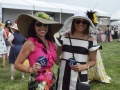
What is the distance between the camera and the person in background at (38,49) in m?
2.11

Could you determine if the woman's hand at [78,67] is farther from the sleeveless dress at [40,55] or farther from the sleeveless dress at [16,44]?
the sleeveless dress at [16,44]

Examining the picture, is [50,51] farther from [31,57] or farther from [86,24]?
[86,24]

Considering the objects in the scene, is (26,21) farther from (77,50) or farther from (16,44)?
(16,44)

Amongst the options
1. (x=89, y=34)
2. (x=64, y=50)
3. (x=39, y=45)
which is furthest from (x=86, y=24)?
(x=39, y=45)

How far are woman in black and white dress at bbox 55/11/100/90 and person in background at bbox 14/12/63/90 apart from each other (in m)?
0.14

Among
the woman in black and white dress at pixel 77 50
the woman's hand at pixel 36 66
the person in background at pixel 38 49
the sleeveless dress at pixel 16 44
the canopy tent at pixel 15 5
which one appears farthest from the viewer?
the canopy tent at pixel 15 5

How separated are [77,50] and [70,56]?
0.09 metres

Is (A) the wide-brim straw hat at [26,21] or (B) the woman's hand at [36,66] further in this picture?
(A) the wide-brim straw hat at [26,21]

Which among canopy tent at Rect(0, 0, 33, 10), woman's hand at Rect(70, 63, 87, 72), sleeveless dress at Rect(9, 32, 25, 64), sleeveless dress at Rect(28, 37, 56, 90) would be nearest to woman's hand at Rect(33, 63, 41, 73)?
sleeveless dress at Rect(28, 37, 56, 90)

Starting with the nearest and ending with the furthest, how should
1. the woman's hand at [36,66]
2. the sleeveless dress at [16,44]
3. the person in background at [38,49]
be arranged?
the woman's hand at [36,66] < the person in background at [38,49] < the sleeveless dress at [16,44]

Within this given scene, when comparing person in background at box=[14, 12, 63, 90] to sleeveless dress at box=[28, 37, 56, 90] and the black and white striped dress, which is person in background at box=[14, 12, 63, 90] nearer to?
sleeveless dress at box=[28, 37, 56, 90]

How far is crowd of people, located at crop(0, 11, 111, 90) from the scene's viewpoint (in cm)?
215

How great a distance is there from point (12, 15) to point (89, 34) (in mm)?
13063

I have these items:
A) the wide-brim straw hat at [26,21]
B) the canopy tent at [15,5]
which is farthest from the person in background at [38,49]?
the canopy tent at [15,5]
